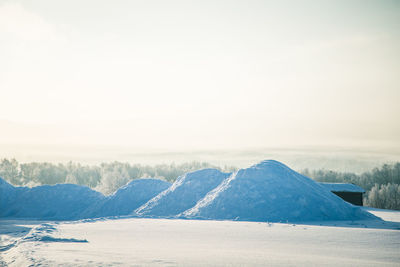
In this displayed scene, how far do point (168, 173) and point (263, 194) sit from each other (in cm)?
6535

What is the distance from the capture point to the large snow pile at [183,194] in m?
23.2

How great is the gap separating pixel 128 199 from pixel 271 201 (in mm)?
12108

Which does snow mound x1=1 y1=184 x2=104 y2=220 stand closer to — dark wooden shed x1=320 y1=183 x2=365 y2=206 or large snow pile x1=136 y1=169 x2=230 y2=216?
large snow pile x1=136 y1=169 x2=230 y2=216

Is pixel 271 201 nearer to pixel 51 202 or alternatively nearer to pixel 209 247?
pixel 209 247

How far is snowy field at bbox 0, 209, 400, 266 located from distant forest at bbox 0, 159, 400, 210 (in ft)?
145

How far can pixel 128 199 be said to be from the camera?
27766 millimetres

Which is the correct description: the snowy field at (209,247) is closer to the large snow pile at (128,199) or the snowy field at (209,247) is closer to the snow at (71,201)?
the large snow pile at (128,199)

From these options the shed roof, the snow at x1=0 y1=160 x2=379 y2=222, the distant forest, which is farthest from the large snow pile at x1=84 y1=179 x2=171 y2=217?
the distant forest

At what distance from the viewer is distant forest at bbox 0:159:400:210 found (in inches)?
2387

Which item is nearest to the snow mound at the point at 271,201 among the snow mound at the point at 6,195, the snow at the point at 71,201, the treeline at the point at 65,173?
the snow at the point at 71,201

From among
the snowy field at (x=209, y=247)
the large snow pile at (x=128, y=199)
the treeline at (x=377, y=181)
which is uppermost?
the snowy field at (x=209, y=247)

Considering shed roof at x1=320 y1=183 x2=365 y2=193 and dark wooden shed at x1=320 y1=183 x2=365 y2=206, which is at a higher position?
shed roof at x1=320 y1=183 x2=365 y2=193

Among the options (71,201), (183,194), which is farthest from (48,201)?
(183,194)

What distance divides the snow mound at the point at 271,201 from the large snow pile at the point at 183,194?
1450 mm
